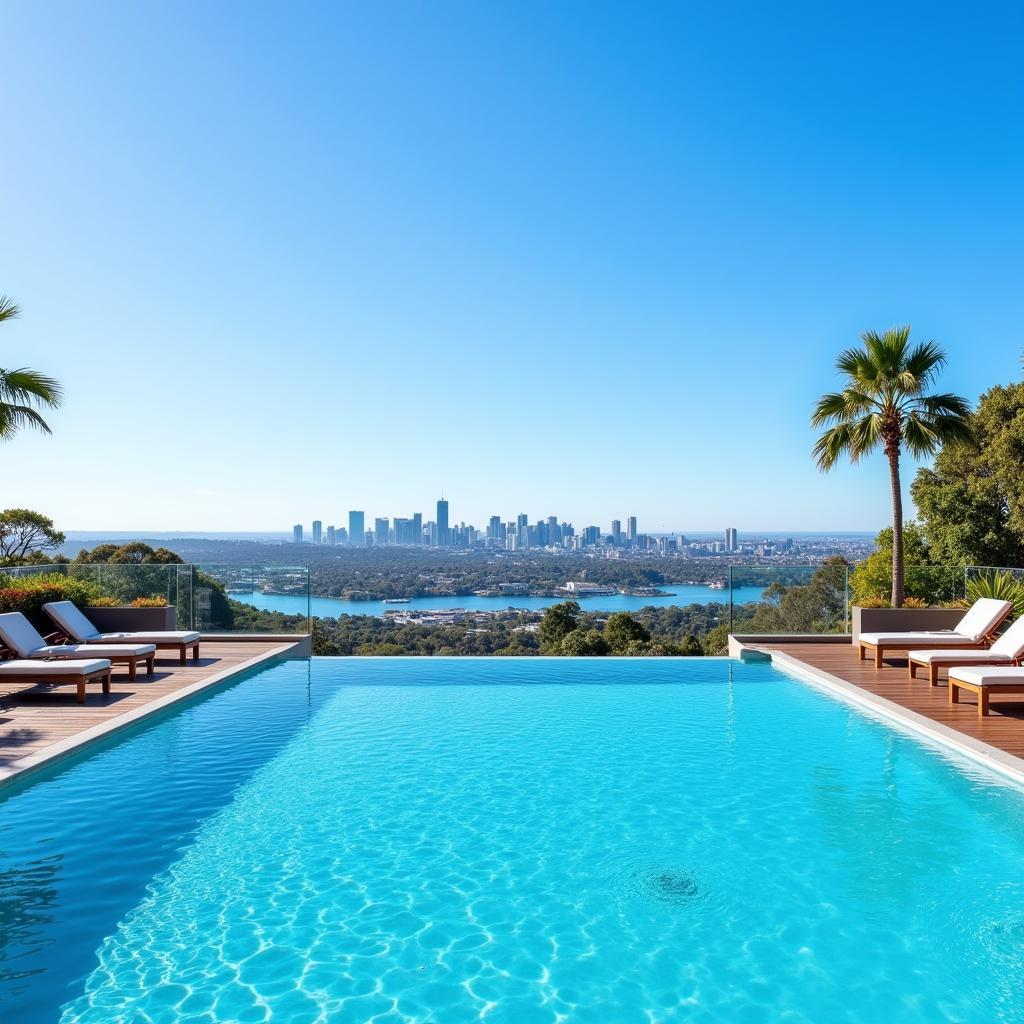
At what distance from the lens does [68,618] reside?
10.5m

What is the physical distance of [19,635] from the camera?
8.88 meters

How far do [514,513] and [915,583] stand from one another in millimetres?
53293

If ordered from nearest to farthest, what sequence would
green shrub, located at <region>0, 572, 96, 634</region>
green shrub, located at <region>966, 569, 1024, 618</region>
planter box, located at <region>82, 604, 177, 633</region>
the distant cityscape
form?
1. green shrub, located at <region>0, 572, 96, 634</region>
2. planter box, located at <region>82, 604, 177, 633</region>
3. green shrub, located at <region>966, 569, 1024, 618</region>
4. the distant cityscape

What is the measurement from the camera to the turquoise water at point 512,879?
3482 mm

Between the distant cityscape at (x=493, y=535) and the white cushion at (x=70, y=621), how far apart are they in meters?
41.2

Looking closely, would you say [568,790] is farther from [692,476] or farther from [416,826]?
[692,476]

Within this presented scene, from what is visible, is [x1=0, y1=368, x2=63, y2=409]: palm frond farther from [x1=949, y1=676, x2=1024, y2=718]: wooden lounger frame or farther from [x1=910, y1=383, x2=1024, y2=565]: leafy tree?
[x1=910, y1=383, x2=1024, y2=565]: leafy tree

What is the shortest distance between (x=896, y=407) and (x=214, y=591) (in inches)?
485

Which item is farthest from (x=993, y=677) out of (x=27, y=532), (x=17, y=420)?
(x=27, y=532)

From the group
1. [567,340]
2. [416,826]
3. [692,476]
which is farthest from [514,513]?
[416,826]

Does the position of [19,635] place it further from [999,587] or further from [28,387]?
[999,587]

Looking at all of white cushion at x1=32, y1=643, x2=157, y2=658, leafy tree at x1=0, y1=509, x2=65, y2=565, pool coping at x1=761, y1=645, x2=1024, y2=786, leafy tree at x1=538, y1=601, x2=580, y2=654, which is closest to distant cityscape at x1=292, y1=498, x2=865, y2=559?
leafy tree at x1=538, y1=601, x2=580, y2=654

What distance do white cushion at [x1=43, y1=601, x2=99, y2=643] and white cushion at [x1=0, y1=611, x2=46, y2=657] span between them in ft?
3.39

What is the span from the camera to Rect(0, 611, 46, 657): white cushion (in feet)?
28.5
